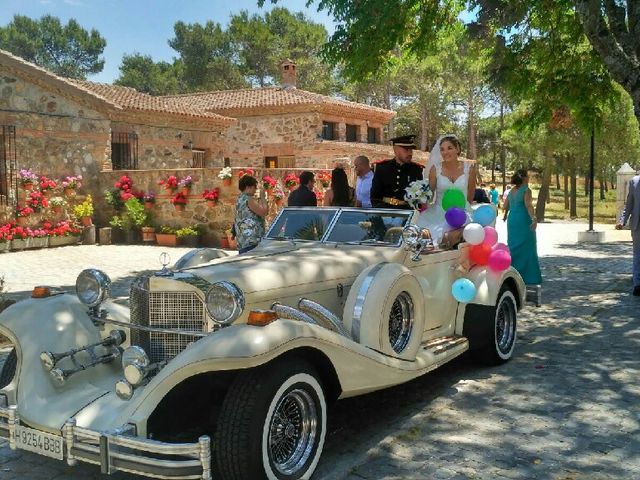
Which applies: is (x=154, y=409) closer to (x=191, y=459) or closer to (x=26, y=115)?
(x=191, y=459)

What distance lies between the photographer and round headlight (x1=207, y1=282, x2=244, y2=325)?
356 centimetres

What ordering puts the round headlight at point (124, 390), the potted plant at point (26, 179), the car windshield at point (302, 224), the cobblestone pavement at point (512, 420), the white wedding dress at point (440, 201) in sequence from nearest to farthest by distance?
1. the round headlight at point (124, 390)
2. the cobblestone pavement at point (512, 420)
3. the car windshield at point (302, 224)
4. the white wedding dress at point (440, 201)
5. the potted plant at point (26, 179)

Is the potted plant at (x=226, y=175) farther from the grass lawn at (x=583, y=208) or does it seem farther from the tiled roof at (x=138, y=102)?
the grass lawn at (x=583, y=208)

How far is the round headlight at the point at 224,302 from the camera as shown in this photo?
3.56m

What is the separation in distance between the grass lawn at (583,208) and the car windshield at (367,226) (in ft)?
86.4

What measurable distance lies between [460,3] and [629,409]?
30.1 ft

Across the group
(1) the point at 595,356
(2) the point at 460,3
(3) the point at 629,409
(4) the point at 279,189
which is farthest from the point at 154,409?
(4) the point at 279,189

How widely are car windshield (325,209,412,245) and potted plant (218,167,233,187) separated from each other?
11318 millimetres

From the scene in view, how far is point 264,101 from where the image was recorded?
1134 inches

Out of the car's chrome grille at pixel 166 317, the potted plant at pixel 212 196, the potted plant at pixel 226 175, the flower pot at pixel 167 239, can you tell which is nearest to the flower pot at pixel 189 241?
the flower pot at pixel 167 239

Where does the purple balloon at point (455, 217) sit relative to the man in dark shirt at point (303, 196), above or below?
below

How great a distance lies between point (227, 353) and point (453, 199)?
3.46 m

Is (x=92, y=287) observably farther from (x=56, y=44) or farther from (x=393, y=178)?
(x=56, y=44)

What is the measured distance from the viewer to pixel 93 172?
61.4 ft
